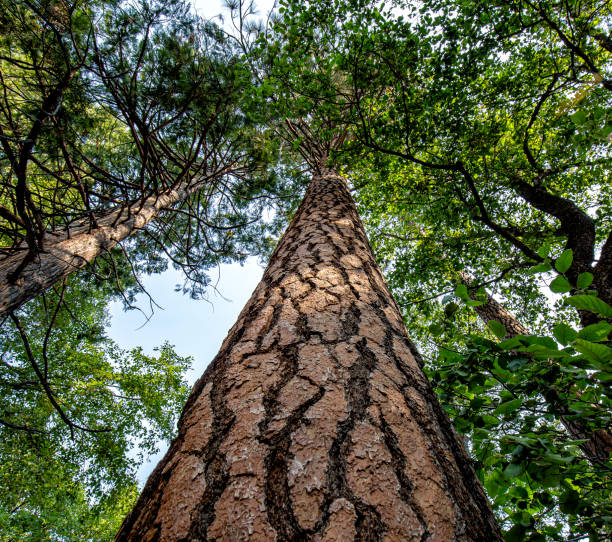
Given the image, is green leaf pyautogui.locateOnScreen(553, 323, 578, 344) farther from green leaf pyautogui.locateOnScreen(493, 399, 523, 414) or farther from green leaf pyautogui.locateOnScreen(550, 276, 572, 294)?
green leaf pyautogui.locateOnScreen(493, 399, 523, 414)

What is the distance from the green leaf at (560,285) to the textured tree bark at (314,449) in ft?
1.89

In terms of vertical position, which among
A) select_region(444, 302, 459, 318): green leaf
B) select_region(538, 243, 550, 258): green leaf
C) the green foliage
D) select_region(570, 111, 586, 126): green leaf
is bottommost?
the green foliage

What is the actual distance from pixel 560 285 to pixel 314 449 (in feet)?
3.52

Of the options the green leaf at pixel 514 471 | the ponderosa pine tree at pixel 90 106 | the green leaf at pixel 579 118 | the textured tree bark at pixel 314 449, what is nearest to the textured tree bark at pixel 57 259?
the ponderosa pine tree at pixel 90 106

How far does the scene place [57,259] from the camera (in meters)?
3.02

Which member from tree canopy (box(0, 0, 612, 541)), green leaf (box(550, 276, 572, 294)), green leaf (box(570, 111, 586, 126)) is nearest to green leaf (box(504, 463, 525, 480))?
tree canopy (box(0, 0, 612, 541))

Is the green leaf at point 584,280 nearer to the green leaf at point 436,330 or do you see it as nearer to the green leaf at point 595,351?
the green leaf at point 595,351

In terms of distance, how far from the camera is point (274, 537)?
509 mm

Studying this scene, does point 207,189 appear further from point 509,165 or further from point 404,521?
point 404,521

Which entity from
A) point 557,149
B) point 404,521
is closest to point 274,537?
point 404,521

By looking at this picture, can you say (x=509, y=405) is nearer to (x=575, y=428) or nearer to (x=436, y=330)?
(x=436, y=330)

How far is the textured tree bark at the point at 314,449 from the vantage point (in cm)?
54

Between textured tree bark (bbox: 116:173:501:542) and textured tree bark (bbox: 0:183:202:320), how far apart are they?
2782 millimetres

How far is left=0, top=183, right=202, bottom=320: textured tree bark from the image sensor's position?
Answer: 2.61m
